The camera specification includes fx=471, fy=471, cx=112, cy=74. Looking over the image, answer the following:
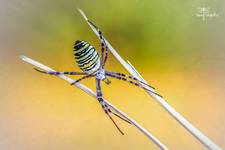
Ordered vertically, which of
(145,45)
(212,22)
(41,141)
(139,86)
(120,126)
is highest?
(212,22)

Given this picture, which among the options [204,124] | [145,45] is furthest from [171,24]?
[204,124]

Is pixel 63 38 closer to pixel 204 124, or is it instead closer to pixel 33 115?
pixel 33 115

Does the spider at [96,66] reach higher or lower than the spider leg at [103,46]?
lower

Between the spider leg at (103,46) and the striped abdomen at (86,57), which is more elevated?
the spider leg at (103,46)

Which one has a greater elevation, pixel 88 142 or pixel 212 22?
pixel 212 22
